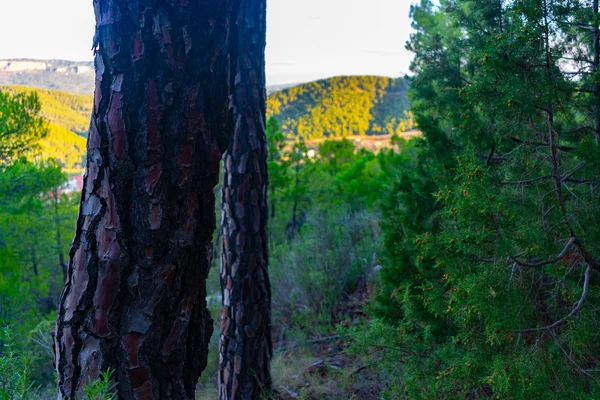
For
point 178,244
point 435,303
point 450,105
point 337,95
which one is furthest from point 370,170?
point 337,95

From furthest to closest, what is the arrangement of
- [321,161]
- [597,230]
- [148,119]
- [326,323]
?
[321,161] → [326,323] → [597,230] → [148,119]

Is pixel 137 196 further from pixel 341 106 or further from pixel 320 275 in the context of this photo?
pixel 341 106

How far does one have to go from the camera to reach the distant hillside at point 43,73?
1512 cm

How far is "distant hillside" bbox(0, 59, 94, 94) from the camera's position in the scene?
15.1m

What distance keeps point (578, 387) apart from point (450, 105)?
211 centimetres

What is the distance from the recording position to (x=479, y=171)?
7.40 ft

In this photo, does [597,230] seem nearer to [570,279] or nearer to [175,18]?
[570,279]

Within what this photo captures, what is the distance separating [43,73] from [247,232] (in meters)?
21.4

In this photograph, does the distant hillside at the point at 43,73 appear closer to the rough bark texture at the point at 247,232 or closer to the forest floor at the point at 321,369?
the forest floor at the point at 321,369

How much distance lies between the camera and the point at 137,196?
5.63 feet

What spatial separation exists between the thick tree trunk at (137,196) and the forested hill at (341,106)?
55682 mm

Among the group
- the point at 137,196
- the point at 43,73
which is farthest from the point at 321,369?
the point at 43,73

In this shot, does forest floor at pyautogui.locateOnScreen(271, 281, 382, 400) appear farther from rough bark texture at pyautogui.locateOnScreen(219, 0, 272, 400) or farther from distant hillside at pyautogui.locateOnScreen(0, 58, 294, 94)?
distant hillside at pyautogui.locateOnScreen(0, 58, 294, 94)

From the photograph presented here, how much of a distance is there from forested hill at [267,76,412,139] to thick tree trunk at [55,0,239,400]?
5568cm
